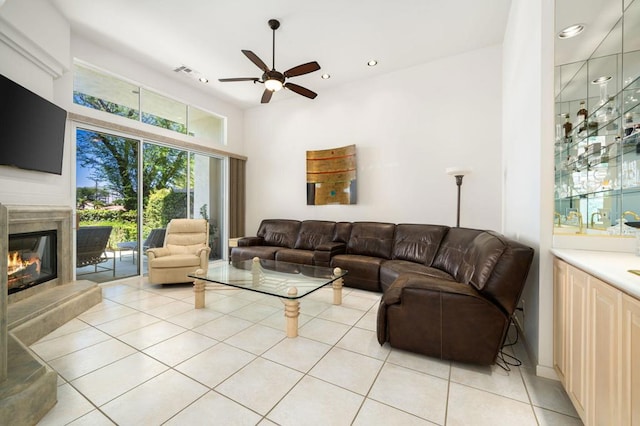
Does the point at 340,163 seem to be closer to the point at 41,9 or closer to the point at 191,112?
the point at 191,112

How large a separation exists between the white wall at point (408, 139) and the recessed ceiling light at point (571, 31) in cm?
156

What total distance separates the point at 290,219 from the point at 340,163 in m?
1.58

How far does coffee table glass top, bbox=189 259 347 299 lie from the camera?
254cm

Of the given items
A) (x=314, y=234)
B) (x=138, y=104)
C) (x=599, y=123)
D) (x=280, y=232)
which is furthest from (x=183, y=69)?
(x=599, y=123)

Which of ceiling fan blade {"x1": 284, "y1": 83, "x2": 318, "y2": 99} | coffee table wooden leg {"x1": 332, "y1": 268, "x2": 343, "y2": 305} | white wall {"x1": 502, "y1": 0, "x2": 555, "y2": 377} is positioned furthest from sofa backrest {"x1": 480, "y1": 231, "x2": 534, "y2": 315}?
ceiling fan blade {"x1": 284, "y1": 83, "x2": 318, "y2": 99}

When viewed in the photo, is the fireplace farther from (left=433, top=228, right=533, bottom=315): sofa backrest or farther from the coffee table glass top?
(left=433, top=228, right=533, bottom=315): sofa backrest

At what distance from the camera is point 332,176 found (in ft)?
15.8

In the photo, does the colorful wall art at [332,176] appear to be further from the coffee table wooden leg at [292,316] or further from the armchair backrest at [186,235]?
the coffee table wooden leg at [292,316]

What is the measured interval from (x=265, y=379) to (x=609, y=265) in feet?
6.60

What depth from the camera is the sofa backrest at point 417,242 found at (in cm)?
354

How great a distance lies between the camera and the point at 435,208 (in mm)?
4027

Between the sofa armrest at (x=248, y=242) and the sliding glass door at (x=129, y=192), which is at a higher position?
the sliding glass door at (x=129, y=192)

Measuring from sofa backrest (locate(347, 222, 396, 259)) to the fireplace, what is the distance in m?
3.84

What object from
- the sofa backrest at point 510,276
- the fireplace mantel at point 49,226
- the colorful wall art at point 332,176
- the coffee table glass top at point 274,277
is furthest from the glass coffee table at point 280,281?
the colorful wall art at point 332,176
